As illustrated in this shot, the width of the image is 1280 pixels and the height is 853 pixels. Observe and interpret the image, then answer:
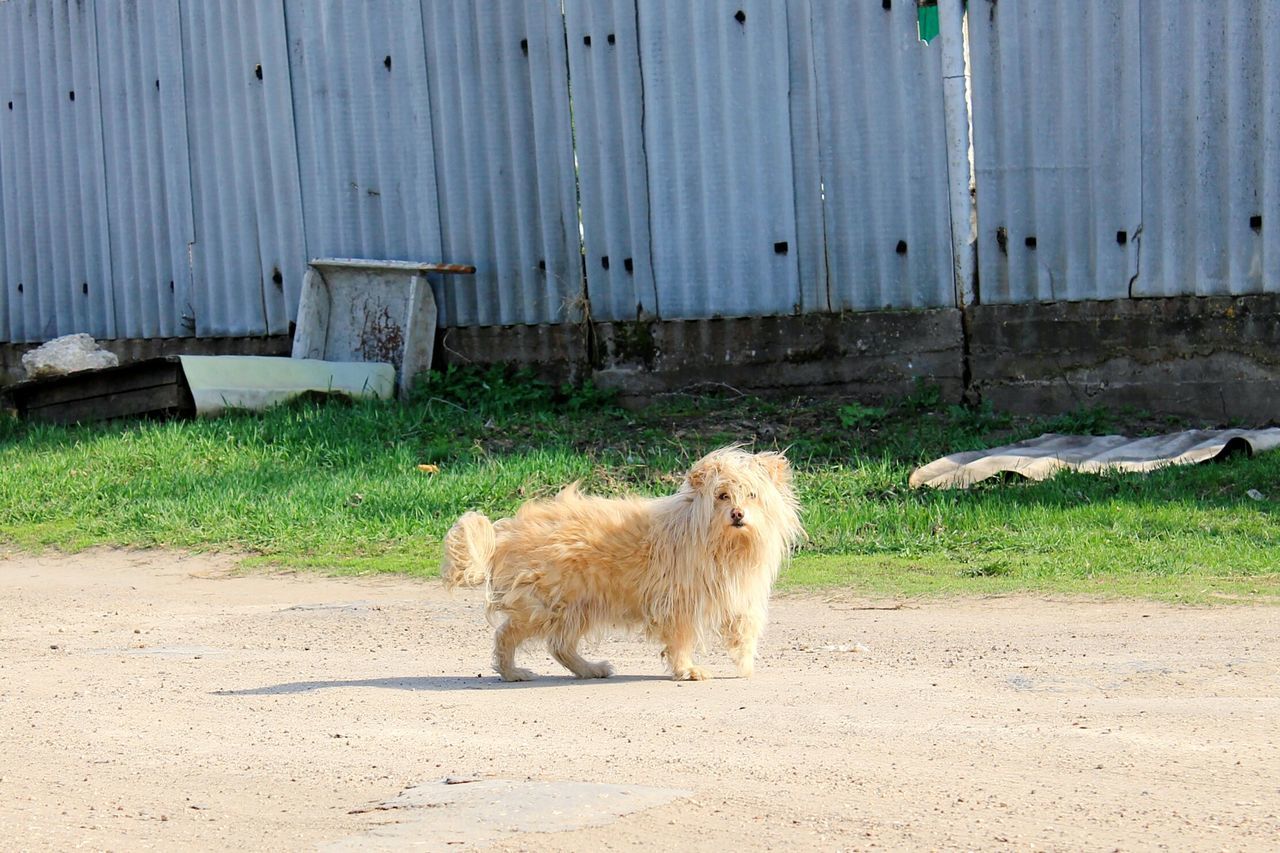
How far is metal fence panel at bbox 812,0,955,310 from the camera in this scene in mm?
12914

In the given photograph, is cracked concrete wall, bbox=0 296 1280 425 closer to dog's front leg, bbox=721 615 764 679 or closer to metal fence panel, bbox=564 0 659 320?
metal fence panel, bbox=564 0 659 320

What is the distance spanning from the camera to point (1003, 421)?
1229 centimetres

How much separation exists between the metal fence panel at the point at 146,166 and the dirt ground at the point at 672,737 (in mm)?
8946

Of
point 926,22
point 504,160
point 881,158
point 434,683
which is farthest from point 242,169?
point 434,683

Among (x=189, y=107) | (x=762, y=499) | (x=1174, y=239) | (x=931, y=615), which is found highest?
(x=189, y=107)

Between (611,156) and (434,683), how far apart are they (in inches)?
322

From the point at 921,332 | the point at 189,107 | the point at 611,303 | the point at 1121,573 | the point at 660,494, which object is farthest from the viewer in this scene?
the point at 189,107

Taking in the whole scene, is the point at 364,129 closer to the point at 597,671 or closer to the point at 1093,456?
the point at 1093,456

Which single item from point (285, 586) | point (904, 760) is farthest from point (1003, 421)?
point (904, 760)

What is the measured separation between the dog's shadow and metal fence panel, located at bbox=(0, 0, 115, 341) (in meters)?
11.7

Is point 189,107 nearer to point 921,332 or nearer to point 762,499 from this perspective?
point 921,332

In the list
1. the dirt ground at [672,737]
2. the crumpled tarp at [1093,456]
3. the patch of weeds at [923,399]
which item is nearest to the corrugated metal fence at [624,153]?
the patch of weeds at [923,399]

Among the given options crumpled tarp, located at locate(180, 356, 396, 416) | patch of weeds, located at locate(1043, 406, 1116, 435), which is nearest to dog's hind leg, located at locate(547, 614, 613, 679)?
patch of weeds, located at locate(1043, 406, 1116, 435)

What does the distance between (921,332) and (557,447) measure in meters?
3.25
